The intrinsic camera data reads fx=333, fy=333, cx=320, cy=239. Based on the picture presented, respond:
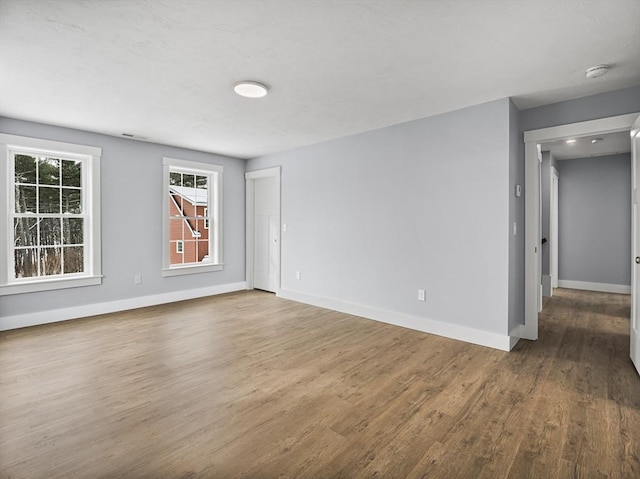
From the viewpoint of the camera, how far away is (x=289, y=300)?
558 cm

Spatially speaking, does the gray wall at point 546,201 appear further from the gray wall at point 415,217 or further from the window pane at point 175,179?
the window pane at point 175,179

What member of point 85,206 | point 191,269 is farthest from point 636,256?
point 85,206

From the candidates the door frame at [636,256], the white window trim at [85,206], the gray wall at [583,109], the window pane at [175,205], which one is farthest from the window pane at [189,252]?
the door frame at [636,256]

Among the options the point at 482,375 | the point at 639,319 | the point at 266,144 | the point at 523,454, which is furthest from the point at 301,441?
the point at 266,144

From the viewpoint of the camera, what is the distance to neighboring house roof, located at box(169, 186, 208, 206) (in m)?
5.67

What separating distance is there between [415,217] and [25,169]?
490 cm

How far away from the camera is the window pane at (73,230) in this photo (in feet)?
14.8

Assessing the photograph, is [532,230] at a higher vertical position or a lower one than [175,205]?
lower

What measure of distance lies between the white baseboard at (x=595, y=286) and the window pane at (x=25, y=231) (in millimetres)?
8862

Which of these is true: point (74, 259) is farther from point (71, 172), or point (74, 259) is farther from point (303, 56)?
point (303, 56)

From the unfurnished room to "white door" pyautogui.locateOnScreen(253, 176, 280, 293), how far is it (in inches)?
3.7

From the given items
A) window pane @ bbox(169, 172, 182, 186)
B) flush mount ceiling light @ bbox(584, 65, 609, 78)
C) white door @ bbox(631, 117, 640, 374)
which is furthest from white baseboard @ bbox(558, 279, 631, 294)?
window pane @ bbox(169, 172, 182, 186)

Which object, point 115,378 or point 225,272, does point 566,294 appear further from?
point 115,378

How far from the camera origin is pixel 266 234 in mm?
6320
